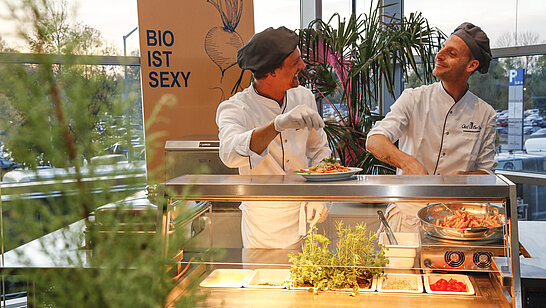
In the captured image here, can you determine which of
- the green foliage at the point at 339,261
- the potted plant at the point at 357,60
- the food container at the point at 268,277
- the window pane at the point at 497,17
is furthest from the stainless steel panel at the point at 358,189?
the window pane at the point at 497,17

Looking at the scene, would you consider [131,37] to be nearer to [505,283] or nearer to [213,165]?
[213,165]

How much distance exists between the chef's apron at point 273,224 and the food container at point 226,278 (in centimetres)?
12

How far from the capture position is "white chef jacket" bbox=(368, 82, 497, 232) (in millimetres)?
2764

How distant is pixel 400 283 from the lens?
5.93 feet

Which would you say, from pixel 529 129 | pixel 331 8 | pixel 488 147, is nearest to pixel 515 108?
pixel 529 129

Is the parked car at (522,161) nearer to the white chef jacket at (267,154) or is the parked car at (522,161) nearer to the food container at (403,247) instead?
the white chef jacket at (267,154)

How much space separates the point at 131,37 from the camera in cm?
486

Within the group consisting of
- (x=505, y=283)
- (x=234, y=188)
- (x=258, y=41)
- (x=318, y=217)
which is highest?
(x=258, y=41)

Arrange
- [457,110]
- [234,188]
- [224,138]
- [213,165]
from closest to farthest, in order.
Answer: [234,188] → [224,138] → [457,110] → [213,165]

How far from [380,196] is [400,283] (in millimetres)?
A: 366

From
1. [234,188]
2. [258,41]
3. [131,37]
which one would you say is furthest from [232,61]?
[234,188]

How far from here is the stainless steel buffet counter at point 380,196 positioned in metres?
1.65

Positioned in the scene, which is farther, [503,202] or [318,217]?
[318,217]

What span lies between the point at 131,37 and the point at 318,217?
12.2 ft
